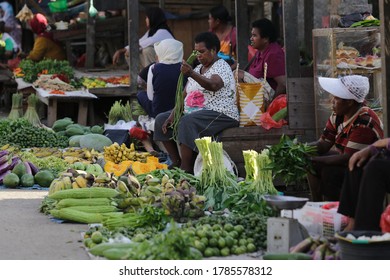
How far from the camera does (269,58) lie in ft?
34.1

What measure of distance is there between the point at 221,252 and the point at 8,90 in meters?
13.7

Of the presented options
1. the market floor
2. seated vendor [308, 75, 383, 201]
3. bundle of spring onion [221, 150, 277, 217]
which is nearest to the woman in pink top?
bundle of spring onion [221, 150, 277, 217]

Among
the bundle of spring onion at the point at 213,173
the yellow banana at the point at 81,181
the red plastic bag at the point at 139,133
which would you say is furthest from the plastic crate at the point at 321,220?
the red plastic bag at the point at 139,133

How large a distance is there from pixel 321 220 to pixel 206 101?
348 cm

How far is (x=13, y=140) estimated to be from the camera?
1335 centimetres

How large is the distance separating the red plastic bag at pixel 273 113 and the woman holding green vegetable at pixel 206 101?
1.00ft

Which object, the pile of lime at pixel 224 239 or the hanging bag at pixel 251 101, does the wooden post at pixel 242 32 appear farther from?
the pile of lime at pixel 224 239

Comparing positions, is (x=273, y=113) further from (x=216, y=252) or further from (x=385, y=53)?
(x=216, y=252)

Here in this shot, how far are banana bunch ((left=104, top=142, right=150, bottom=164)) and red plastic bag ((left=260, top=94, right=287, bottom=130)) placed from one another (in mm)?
2386

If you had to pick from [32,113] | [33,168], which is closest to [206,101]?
[33,168]

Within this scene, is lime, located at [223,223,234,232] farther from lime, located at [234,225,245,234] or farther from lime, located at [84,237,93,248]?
lime, located at [84,237,93,248]

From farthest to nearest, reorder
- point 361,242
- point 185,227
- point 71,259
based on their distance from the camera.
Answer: point 185,227 < point 71,259 < point 361,242

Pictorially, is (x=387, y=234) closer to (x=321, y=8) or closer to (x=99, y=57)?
(x=321, y=8)

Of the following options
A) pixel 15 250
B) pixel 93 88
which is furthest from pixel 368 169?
pixel 93 88
